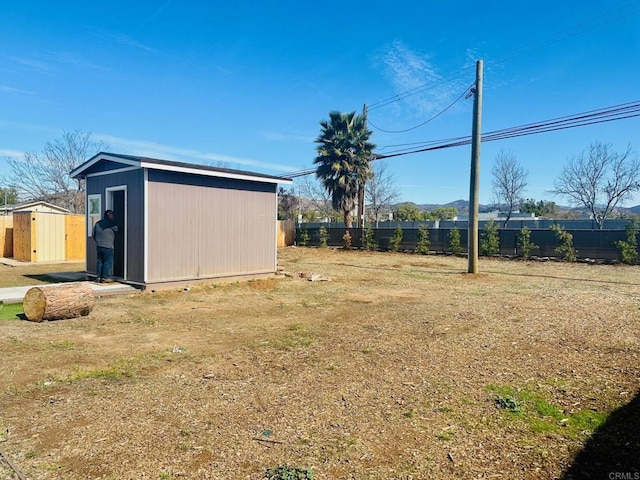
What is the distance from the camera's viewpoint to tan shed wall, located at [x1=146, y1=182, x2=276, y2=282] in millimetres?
8797

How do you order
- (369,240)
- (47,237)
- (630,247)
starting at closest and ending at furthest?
(47,237)
(630,247)
(369,240)

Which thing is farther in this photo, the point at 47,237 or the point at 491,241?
the point at 491,241

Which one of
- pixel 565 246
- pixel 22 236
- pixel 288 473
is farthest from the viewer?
pixel 565 246

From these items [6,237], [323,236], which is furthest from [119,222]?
[323,236]

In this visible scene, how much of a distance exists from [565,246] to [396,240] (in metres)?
7.66

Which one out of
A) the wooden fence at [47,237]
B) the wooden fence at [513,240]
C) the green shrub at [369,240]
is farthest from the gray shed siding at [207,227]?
the green shrub at [369,240]

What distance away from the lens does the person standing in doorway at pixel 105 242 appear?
882cm

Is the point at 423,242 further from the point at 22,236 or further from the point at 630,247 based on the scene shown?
the point at 22,236

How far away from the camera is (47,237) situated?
14781 mm

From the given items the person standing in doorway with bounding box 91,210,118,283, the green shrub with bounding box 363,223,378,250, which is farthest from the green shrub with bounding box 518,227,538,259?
the person standing in doorway with bounding box 91,210,118,283

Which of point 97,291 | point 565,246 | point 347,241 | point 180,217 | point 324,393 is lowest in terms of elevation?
point 324,393

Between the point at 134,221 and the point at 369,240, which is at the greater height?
the point at 134,221

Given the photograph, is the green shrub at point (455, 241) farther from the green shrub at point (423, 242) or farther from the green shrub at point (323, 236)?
the green shrub at point (323, 236)

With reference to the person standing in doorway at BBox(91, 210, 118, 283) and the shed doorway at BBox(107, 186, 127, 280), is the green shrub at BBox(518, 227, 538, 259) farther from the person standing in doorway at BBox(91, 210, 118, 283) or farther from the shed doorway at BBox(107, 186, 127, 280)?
the person standing in doorway at BBox(91, 210, 118, 283)
